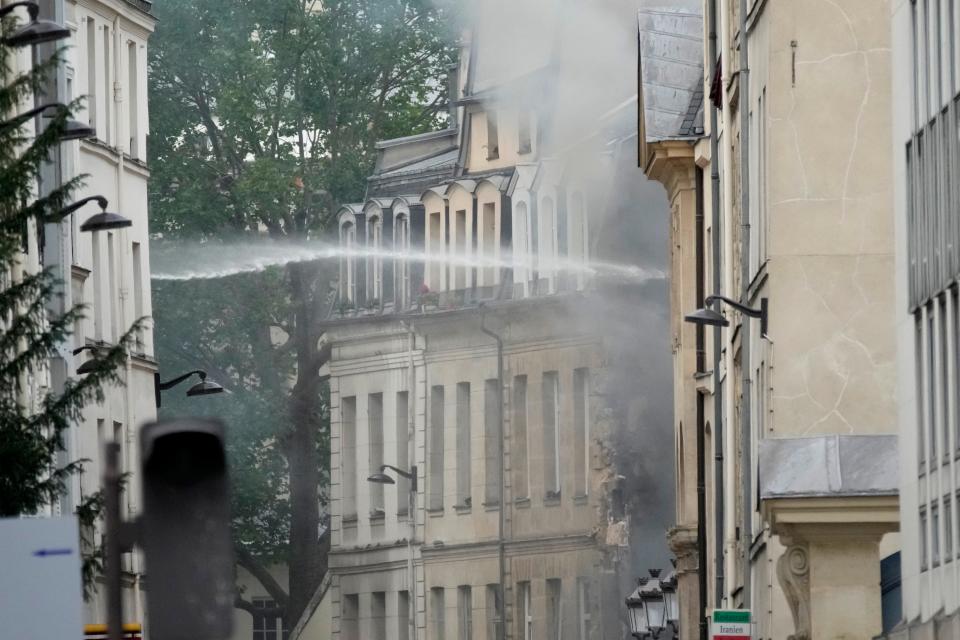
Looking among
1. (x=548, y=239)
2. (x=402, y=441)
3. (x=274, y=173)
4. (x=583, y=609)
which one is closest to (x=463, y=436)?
(x=402, y=441)

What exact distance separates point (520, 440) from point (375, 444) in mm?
5185

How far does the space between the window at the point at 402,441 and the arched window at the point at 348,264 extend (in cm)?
294

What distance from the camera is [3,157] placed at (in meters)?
23.8

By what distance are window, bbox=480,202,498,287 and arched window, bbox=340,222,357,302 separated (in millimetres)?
3860

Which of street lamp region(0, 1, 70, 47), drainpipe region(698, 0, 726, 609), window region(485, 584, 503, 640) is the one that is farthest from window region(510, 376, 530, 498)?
street lamp region(0, 1, 70, 47)

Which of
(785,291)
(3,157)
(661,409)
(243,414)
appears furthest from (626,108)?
(3,157)

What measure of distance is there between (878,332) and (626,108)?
33290mm

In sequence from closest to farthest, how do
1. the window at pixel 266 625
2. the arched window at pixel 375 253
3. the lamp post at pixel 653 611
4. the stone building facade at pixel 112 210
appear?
the lamp post at pixel 653 611 < the stone building facade at pixel 112 210 < the arched window at pixel 375 253 < the window at pixel 266 625

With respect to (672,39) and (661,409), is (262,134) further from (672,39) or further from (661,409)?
(672,39)

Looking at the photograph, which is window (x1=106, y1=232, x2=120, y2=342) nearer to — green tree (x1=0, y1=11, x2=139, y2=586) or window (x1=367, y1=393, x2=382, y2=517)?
window (x1=367, y1=393, x2=382, y2=517)

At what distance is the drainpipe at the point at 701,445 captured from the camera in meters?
43.4

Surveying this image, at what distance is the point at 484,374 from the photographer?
71.1 m

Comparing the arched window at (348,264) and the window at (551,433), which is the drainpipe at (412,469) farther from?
the window at (551,433)

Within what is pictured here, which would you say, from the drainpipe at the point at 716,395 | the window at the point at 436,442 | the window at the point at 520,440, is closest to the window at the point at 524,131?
the window at the point at 520,440
